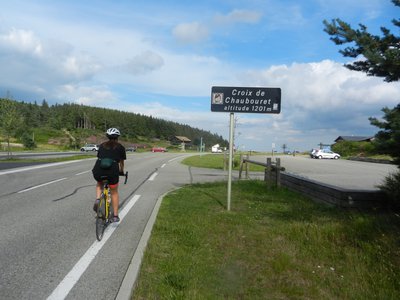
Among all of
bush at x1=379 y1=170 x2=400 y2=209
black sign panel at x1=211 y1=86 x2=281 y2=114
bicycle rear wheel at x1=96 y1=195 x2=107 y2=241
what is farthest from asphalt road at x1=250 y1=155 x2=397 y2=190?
bicycle rear wheel at x1=96 y1=195 x2=107 y2=241

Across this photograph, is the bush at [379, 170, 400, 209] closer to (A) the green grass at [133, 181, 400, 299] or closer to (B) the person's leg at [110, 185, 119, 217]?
(A) the green grass at [133, 181, 400, 299]

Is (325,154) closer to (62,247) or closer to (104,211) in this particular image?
(104,211)

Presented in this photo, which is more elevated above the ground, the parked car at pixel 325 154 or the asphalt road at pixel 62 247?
the parked car at pixel 325 154

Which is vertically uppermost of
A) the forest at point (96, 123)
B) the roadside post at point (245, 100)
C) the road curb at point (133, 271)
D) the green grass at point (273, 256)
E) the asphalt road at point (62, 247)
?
the forest at point (96, 123)

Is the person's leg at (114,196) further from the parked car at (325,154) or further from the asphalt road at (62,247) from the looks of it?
the parked car at (325,154)

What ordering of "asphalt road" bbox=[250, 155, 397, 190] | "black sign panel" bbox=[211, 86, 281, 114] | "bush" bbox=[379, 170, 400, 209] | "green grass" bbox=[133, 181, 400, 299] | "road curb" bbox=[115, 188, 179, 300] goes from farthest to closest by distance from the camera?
"asphalt road" bbox=[250, 155, 397, 190], "black sign panel" bbox=[211, 86, 281, 114], "bush" bbox=[379, 170, 400, 209], "green grass" bbox=[133, 181, 400, 299], "road curb" bbox=[115, 188, 179, 300]

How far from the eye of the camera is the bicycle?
638cm

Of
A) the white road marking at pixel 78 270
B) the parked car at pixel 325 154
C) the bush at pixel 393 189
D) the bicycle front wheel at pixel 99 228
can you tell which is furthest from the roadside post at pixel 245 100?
the parked car at pixel 325 154

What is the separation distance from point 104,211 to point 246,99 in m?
4.27

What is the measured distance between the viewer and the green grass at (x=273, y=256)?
4.14 m

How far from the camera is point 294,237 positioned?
20.3ft

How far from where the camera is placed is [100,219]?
21.2ft

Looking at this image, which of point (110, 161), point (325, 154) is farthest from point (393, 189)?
point (325, 154)

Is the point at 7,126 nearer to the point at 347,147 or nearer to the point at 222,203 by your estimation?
the point at 222,203
